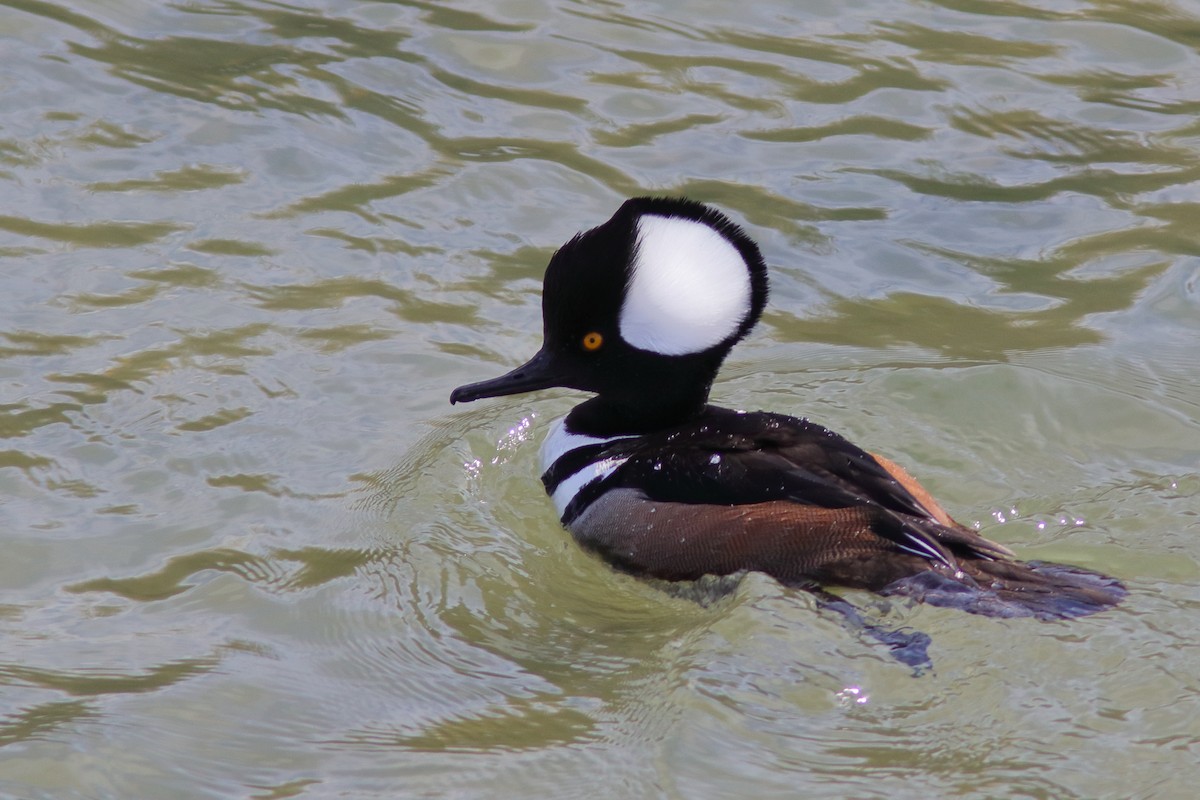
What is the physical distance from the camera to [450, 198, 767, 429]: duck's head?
17.0ft

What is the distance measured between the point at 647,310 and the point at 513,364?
1588 mm

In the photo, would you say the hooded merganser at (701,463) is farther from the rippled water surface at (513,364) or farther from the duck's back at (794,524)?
the rippled water surface at (513,364)

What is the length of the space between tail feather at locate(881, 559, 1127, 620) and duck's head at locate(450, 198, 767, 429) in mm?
1224

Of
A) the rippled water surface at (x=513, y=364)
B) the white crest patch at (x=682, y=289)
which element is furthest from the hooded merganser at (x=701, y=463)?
the rippled water surface at (x=513, y=364)

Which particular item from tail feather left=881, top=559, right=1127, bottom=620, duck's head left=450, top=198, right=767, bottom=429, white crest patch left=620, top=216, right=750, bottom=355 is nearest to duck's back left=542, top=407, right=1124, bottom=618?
tail feather left=881, top=559, right=1127, bottom=620

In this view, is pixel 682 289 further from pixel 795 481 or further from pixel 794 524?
pixel 794 524

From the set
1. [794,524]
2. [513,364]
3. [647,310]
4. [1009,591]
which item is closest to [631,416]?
[647,310]

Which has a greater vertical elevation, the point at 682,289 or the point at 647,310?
the point at 682,289

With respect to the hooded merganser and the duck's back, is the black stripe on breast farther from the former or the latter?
the duck's back

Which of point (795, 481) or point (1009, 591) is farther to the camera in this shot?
point (795, 481)

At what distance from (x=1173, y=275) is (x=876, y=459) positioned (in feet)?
9.80

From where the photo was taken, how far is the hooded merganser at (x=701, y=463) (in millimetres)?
4742

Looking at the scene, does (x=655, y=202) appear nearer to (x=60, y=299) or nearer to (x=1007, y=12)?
(x=60, y=299)

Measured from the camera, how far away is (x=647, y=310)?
17.5 ft
